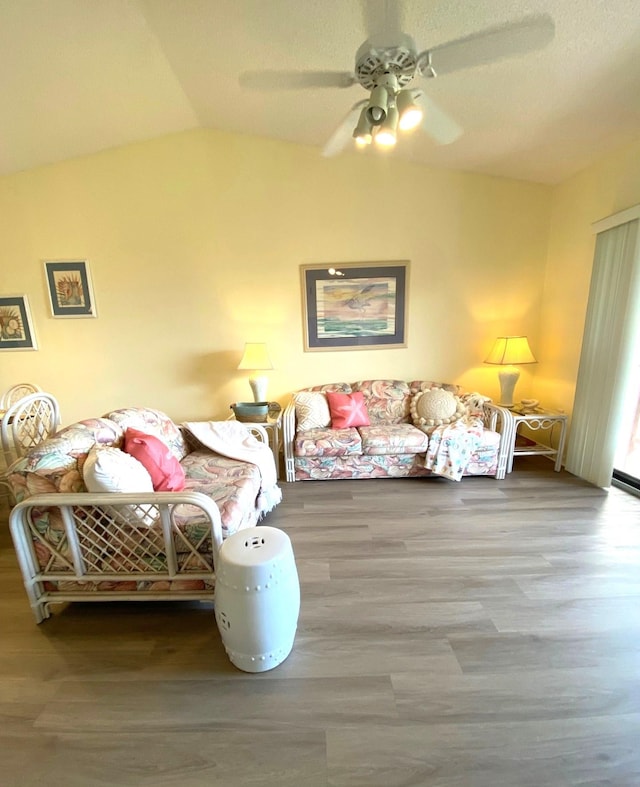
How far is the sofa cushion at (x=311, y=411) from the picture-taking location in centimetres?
308

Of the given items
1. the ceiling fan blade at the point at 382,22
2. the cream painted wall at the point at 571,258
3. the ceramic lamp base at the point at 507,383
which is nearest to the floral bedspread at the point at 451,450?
the ceramic lamp base at the point at 507,383

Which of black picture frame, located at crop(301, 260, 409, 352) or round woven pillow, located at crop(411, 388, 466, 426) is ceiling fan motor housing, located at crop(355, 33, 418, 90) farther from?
round woven pillow, located at crop(411, 388, 466, 426)

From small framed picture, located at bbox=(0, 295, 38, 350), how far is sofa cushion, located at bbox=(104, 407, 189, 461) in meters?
1.84

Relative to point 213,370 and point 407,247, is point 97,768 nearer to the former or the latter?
point 213,370

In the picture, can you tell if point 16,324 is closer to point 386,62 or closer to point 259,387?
point 259,387

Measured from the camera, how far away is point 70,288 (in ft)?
10.6

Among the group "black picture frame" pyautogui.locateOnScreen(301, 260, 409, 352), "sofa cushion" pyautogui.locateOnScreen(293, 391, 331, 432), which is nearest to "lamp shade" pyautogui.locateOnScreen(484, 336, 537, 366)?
"black picture frame" pyautogui.locateOnScreen(301, 260, 409, 352)

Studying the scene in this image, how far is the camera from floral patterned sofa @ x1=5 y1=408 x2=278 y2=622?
1484 millimetres

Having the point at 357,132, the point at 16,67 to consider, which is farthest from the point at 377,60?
the point at 16,67

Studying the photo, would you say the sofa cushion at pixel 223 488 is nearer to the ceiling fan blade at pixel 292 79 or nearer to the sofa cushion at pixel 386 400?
the sofa cushion at pixel 386 400

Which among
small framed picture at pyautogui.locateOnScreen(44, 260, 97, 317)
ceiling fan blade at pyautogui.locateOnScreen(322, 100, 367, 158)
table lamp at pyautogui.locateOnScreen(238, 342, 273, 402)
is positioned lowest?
table lamp at pyautogui.locateOnScreen(238, 342, 273, 402)

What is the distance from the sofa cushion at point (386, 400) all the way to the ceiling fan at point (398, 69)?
6.69 feet

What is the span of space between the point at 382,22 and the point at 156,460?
7.43 ft

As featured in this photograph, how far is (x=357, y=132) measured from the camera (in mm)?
1655
